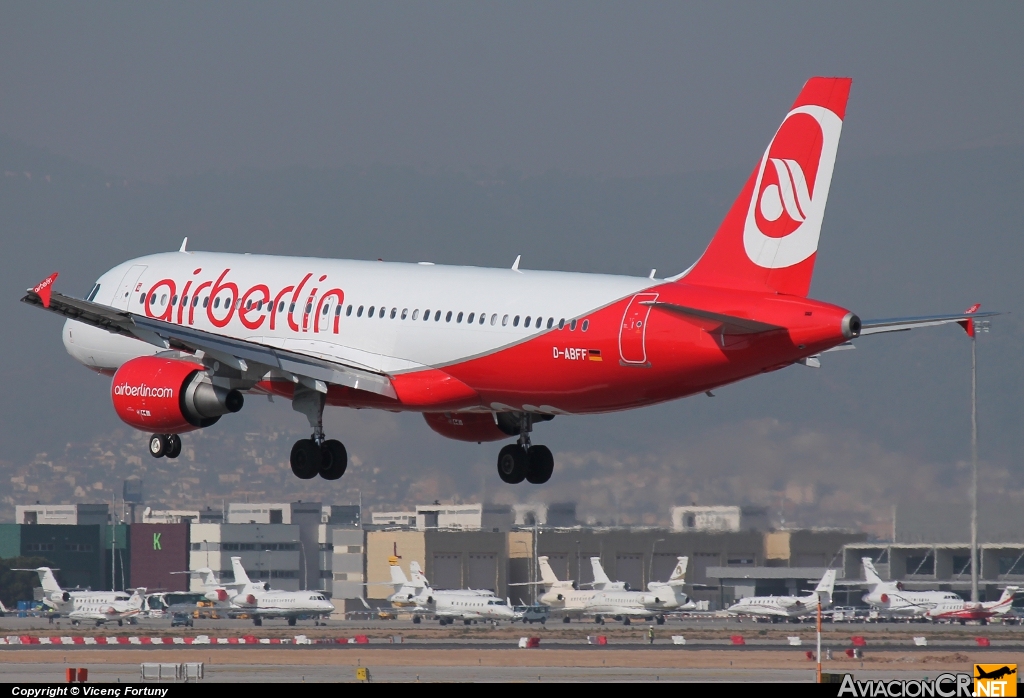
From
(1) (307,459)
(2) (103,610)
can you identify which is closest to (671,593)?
(2) (103,610)

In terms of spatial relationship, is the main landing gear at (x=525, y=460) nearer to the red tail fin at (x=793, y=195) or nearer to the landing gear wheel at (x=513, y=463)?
the landing gear wheel at (x=513, y=463)

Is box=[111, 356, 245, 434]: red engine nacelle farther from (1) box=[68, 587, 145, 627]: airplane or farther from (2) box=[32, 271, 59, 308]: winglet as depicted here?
(1) box=[68, 587, 145, 627]: airplane

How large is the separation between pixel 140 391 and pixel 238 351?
334 cm

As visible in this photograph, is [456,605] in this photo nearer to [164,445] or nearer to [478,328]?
[164,445]

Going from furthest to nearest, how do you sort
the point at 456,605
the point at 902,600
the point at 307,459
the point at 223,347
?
1. the point at 902,600
2. the point at 456,605
3. the point at 307,459
4. the point at 223,347

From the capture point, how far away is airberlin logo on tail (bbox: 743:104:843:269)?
4222cm

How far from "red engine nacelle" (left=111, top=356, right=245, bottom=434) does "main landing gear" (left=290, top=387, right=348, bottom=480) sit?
192 centimetres

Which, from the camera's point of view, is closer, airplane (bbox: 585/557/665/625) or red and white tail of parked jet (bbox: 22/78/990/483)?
red and white tail of parked jet (bbox: 22/78/990/483)

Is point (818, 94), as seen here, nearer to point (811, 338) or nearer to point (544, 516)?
point (811, 338)

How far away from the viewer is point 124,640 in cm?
8631

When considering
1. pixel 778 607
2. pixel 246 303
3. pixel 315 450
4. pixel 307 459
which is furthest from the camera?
pixel 778 607

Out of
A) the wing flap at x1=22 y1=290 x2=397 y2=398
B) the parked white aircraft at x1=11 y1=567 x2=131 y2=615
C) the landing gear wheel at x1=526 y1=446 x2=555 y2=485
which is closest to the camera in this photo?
the wing flap at x1=22 y1=290 x2=397 y2=398

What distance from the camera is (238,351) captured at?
4816cm

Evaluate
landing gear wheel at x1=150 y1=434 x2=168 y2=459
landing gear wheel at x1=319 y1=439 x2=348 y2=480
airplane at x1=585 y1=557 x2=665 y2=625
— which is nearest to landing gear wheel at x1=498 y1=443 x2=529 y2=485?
landing gear wheel at x1=319 y1=439 x2=348 y2=480
